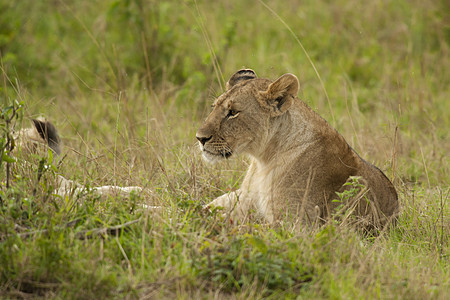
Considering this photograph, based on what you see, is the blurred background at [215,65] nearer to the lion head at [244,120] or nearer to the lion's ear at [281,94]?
the lion head at [244,120]

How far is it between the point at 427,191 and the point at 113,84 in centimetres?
388

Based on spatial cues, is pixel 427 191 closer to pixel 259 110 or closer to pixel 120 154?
pixel 259 110

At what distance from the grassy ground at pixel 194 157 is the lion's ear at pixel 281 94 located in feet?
2.21

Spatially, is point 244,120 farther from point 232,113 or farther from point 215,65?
point 215,65

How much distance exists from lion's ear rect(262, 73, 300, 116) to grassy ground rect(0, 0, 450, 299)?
0.67m

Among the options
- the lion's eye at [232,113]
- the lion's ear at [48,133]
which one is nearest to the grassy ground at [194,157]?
the lion's ear at [48,133]

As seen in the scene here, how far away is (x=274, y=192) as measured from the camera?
4422 millimetres

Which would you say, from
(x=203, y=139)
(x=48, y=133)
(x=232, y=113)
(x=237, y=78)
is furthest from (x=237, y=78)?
(x=48, y=133)

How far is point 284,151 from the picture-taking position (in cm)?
457

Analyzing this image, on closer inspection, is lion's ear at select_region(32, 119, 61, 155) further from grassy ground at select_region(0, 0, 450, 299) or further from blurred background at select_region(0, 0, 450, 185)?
blurred background at select_region(0, 0, 450, 185)

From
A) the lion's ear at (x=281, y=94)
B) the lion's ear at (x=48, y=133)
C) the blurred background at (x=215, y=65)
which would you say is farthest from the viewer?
the blurred background at (x=215, y=65)

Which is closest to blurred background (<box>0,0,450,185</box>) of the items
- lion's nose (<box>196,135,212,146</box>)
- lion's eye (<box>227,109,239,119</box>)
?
lion's nose (<box>196,135,212,146</box>)

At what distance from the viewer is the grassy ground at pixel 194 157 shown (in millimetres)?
3264

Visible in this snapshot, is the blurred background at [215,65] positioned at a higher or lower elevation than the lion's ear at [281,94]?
lower
